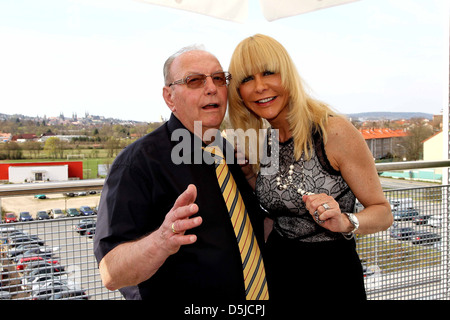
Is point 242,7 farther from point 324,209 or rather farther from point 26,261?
point 26,261

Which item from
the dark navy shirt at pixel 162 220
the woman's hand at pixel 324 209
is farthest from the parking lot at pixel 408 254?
the woman's hand at pixel 324 209

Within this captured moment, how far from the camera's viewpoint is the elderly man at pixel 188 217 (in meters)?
1.14

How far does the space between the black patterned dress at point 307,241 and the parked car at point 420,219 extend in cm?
137

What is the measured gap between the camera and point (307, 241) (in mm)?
1482

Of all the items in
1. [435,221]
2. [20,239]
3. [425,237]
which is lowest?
[425,237]

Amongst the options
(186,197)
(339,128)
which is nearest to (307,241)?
(339,128)

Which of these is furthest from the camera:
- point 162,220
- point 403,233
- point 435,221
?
point 435,221

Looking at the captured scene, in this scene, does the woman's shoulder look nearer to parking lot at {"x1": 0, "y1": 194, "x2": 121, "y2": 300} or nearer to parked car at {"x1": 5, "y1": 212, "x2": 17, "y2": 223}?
parking lot at {"x1": 0, "y1": 194, "x2": 121, "y2": 300}

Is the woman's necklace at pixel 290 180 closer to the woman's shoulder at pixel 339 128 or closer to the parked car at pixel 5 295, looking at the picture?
the woman's shoulder at pixel 339 128

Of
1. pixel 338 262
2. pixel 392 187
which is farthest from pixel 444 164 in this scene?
pixel 338 262

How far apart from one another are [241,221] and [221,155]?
0.28 m

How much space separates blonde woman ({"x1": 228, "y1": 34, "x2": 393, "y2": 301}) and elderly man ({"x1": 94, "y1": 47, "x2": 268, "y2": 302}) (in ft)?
0.40

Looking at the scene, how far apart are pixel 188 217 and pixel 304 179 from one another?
1.97ft

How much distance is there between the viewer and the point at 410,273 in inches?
104
